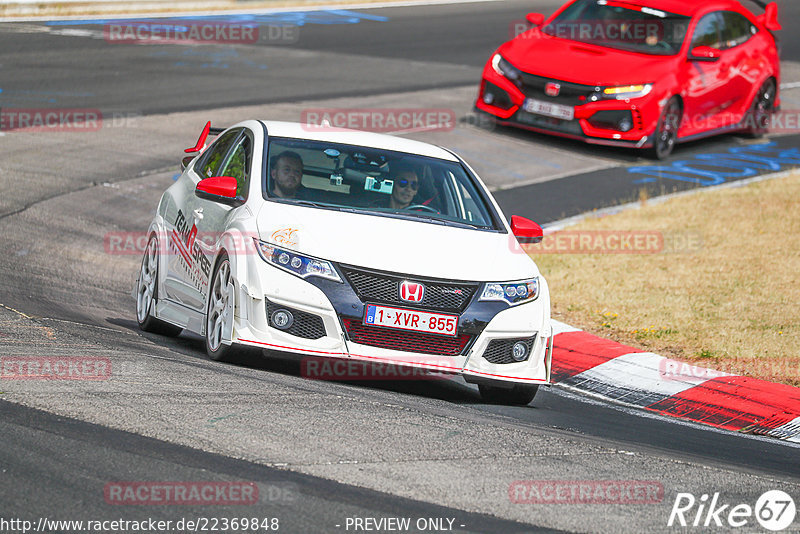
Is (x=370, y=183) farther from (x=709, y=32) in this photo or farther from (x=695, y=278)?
(x=709, y=32)

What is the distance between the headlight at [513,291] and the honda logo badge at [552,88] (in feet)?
31.8

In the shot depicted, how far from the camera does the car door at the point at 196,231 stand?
8.04 metres

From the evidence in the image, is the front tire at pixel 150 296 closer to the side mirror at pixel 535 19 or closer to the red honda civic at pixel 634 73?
the red honda civic at pixel 634 73

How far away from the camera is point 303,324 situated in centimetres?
725

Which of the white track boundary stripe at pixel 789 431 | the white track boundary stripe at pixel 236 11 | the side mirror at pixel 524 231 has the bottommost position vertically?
the white track boundary stripe at pixel 236 11

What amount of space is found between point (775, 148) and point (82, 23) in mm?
13241

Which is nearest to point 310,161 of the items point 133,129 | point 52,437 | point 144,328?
point 144,328

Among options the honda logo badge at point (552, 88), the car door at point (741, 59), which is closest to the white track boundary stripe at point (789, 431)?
the honda logo badge at point (552, 88)

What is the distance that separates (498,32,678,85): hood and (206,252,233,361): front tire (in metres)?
10.3

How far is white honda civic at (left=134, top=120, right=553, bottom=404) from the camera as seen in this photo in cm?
725

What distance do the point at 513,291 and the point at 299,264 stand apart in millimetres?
1334

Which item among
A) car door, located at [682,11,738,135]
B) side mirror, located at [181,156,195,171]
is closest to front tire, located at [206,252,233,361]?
side mirror, located at [181,156,195,171]

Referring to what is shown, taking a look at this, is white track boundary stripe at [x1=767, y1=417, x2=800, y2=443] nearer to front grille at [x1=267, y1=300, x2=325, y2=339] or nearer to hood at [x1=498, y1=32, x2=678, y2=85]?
front grille at [x1=267, y1=300, x2=325, y2=339]

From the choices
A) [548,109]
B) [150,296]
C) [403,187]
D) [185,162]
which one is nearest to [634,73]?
[548,109]
